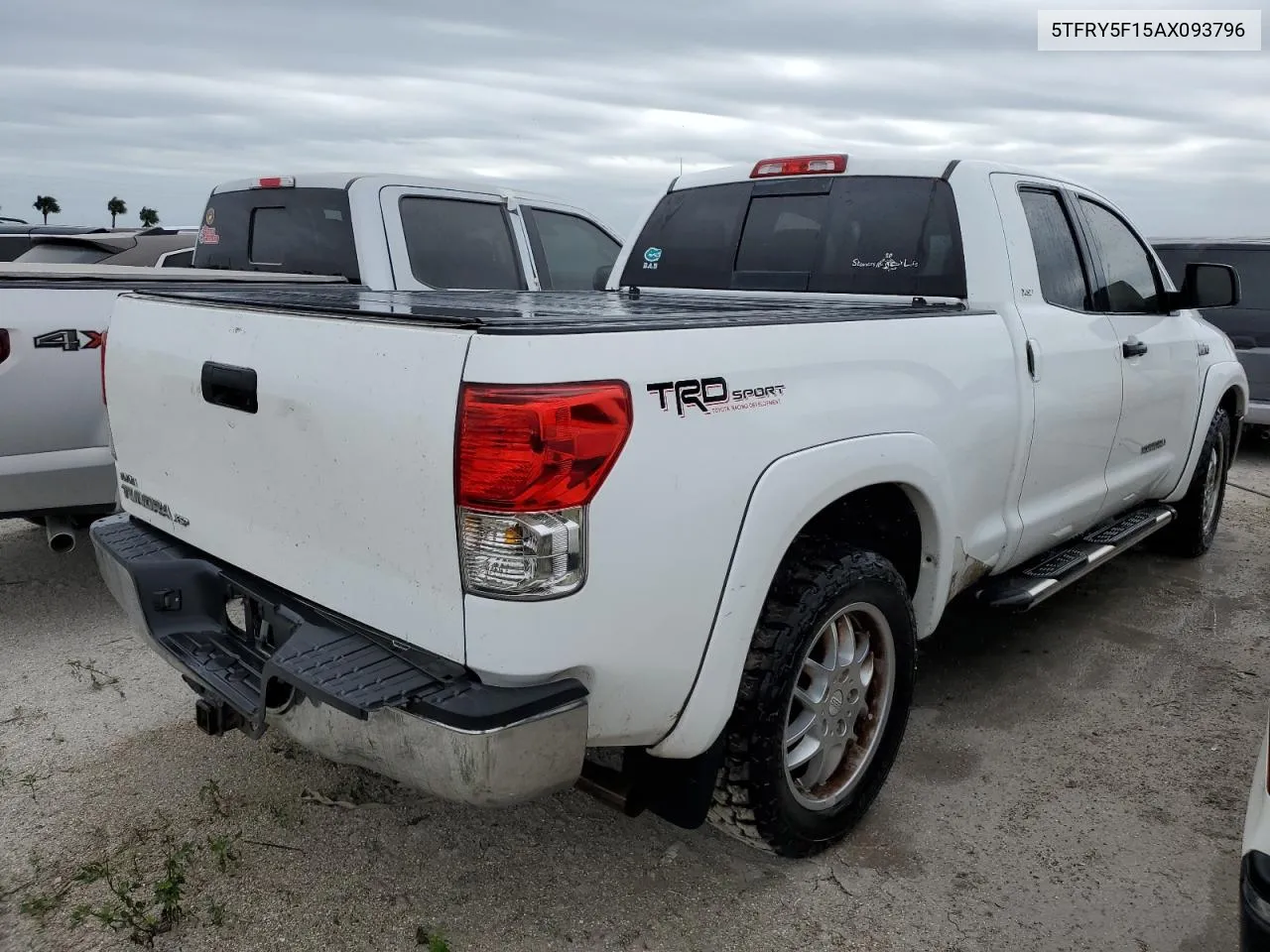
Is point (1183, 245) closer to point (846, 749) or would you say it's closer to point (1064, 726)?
point (1064, 726)

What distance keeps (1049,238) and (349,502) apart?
115 inches

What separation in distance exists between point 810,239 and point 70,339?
9.71 feet

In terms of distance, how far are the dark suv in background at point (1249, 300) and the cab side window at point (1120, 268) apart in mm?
4089

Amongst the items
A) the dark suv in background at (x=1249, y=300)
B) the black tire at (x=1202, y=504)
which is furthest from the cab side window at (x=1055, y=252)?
the dark suv in background at (x=1249, y=300)

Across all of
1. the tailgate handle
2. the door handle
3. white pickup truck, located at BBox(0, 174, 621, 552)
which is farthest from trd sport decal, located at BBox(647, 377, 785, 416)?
white pickup truck, located at BBox(0, 174, 621, 552)

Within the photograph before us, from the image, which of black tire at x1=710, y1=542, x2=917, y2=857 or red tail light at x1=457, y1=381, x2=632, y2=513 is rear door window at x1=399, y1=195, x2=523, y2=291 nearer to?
black tire at x1=710, y1=542, x2=917, y2=857

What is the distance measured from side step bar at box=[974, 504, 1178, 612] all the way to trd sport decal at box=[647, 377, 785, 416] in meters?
1.54

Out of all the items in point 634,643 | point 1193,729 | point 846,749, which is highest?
point 634,643

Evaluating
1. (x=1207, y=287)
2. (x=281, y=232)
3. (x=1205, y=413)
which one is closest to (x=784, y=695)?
(x=1207, y=287)

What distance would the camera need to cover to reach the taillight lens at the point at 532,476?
198 centimetres

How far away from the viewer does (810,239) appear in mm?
4051

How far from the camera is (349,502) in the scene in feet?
7.42

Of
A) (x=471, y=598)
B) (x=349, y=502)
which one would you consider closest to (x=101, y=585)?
(x=349, y=502)

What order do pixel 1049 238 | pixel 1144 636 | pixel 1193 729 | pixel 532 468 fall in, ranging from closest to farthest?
pixel 532 468 < pixel 1193 729 < pixel 1049 238 < pixel 1144 636
